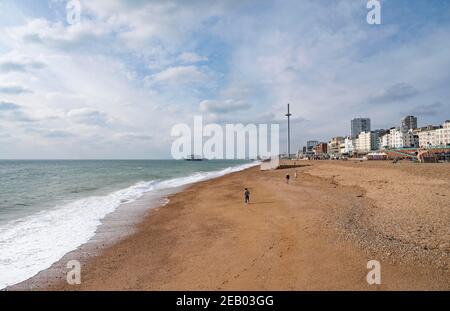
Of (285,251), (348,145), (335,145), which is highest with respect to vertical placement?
(335,145)

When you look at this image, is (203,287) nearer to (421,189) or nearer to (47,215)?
(47,215)

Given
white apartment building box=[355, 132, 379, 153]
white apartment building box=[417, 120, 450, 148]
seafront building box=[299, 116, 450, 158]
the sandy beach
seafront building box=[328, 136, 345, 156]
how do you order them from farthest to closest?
seafront building box=[328, 136, 345, 156], white apartment building box=[355, 132, 379, 153], seafront building box=[299, 116, 450, 158], white apartment building box=[417, 120, 450, 148], the sandy beach

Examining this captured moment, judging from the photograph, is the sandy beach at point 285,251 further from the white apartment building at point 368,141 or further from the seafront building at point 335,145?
the seafront building at point 335,145

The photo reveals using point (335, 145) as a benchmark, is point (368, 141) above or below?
above

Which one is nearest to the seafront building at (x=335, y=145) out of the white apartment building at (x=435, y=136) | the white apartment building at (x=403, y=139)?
the white apartment building at (x=403, y=139)

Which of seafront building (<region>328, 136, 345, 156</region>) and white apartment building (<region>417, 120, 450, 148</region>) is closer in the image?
white apartment building (<region>417, 120, 450, 148</region>)

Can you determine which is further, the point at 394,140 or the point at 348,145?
the point at 348,145

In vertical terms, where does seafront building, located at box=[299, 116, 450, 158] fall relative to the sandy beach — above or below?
above

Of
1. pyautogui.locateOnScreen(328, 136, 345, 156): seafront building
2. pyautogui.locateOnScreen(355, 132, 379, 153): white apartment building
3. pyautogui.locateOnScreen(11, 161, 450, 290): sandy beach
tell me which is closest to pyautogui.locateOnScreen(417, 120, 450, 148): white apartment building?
pyautogui.locateOnScreen(355, 132, 379, 153): white apartment building

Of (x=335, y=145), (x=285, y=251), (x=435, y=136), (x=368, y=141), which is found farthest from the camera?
(x=335, y=145)

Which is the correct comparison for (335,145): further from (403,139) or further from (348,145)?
(403,139)

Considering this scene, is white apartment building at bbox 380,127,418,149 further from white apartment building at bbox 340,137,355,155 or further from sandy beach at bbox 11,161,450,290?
sandy beach at bbox 11,161,450,290

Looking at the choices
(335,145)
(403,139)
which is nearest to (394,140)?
(403,139)
